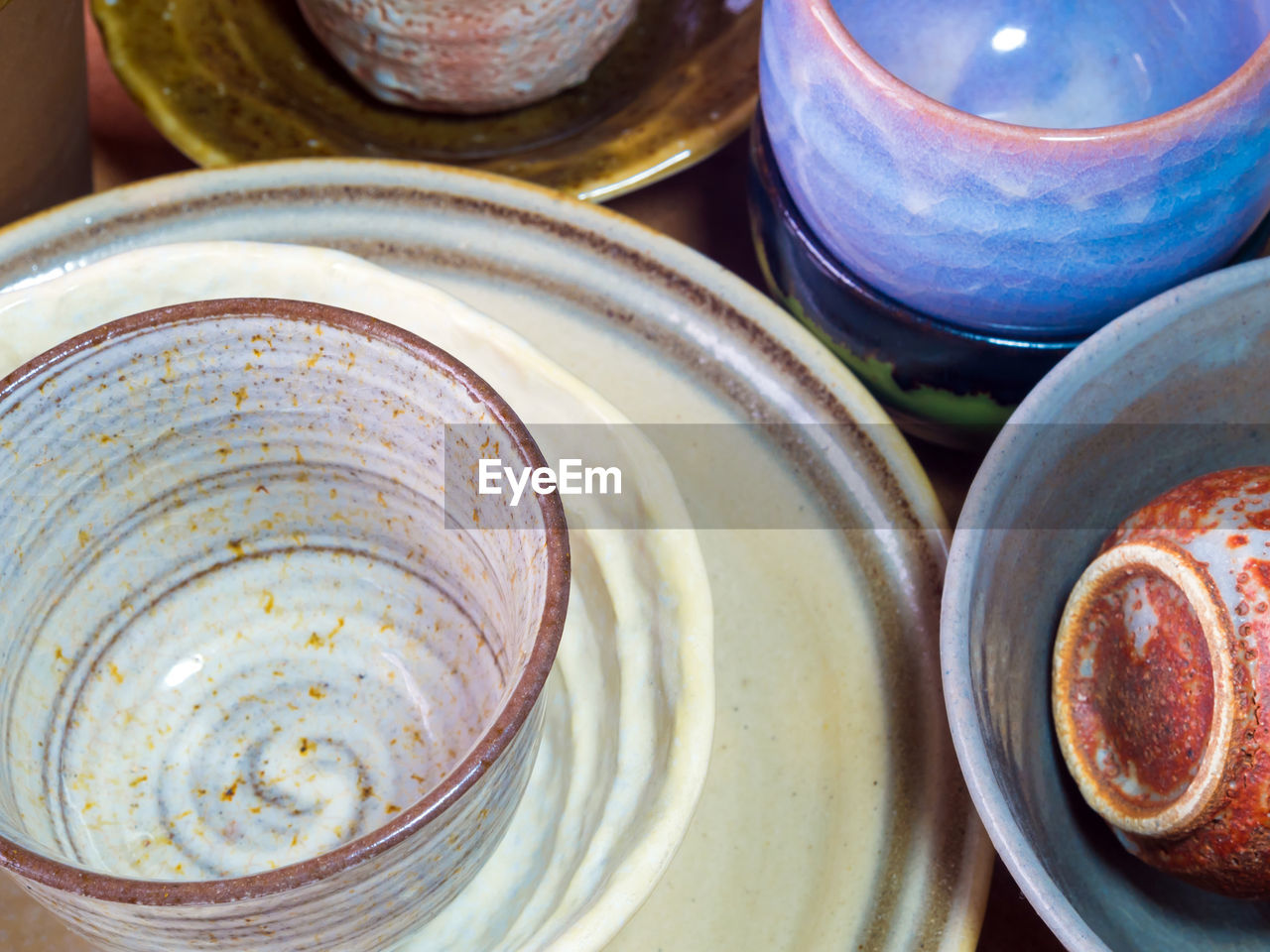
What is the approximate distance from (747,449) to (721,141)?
19cm

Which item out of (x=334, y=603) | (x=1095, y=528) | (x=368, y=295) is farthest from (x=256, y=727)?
(x=1095, y=528)

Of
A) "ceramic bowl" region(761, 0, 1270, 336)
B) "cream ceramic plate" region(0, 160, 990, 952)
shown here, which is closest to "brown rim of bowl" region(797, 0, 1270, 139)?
"ceramic bowl" region(761, 0, 1270, 336)

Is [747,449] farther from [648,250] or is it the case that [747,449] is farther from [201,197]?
[201,197]

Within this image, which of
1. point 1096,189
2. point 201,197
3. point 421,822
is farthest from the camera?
point 201,197

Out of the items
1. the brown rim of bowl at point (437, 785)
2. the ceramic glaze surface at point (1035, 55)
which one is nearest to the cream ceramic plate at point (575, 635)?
the brown rim of bowl at point (437, 785)

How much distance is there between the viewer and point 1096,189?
0.45 meters

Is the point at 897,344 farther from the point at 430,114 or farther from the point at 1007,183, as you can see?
the point at 430,114

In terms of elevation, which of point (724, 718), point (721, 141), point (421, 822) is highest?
point (721, 141)

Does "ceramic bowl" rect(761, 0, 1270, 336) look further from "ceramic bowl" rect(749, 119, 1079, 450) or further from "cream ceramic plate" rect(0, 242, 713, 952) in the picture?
"cream ceramic plate" rect(0, 242, 713, 952)

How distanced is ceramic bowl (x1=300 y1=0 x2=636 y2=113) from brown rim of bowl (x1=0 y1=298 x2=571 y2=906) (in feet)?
0.73

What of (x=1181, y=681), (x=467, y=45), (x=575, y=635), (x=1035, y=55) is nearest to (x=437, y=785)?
(x=575, y=635)

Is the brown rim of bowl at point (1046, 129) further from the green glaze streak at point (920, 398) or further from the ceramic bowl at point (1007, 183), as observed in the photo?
the green glaze streak at point (920, 398)

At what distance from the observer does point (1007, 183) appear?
453 mm

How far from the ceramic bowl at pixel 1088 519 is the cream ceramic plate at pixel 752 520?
0.03 metres
